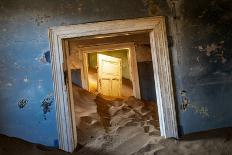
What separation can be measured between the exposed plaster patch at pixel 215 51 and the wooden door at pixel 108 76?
16.5 feet

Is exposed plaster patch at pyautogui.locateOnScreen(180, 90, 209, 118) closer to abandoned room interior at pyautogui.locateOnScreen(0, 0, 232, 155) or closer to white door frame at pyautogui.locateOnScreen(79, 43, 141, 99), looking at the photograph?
abandoned room interior at pyautogui.locateOnScreen(0, 0, 232, 155)

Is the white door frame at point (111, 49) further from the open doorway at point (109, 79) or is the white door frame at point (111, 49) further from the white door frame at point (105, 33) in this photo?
the white door frame at point (105, 33)

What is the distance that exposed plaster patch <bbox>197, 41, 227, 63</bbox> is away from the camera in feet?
12.7

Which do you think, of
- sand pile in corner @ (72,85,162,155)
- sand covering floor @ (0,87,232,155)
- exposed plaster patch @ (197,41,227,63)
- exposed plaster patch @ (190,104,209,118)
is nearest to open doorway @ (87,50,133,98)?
sand pile in corner @ (72,85,162,155)

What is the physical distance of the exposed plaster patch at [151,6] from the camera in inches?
151

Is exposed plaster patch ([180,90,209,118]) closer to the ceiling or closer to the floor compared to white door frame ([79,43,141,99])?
closer to the floor

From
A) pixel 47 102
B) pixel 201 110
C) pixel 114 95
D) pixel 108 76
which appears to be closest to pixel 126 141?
pixel 201 110

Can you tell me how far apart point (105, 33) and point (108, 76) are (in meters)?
5.11

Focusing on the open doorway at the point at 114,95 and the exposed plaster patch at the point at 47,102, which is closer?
the exposed plaster patch at the point at 47,102

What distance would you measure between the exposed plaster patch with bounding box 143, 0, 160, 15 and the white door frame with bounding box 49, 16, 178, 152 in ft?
0.32

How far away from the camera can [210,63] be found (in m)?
3.89

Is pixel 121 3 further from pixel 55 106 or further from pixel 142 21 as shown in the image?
pixel 55 106

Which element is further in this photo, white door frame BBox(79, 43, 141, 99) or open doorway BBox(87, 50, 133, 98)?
open doorway BBox(87, 50, 133, 98)

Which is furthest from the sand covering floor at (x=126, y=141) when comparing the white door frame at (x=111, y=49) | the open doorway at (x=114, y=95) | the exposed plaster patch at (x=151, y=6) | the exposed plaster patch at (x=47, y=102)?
the exposed plaster patch at (x=151, y=6)
